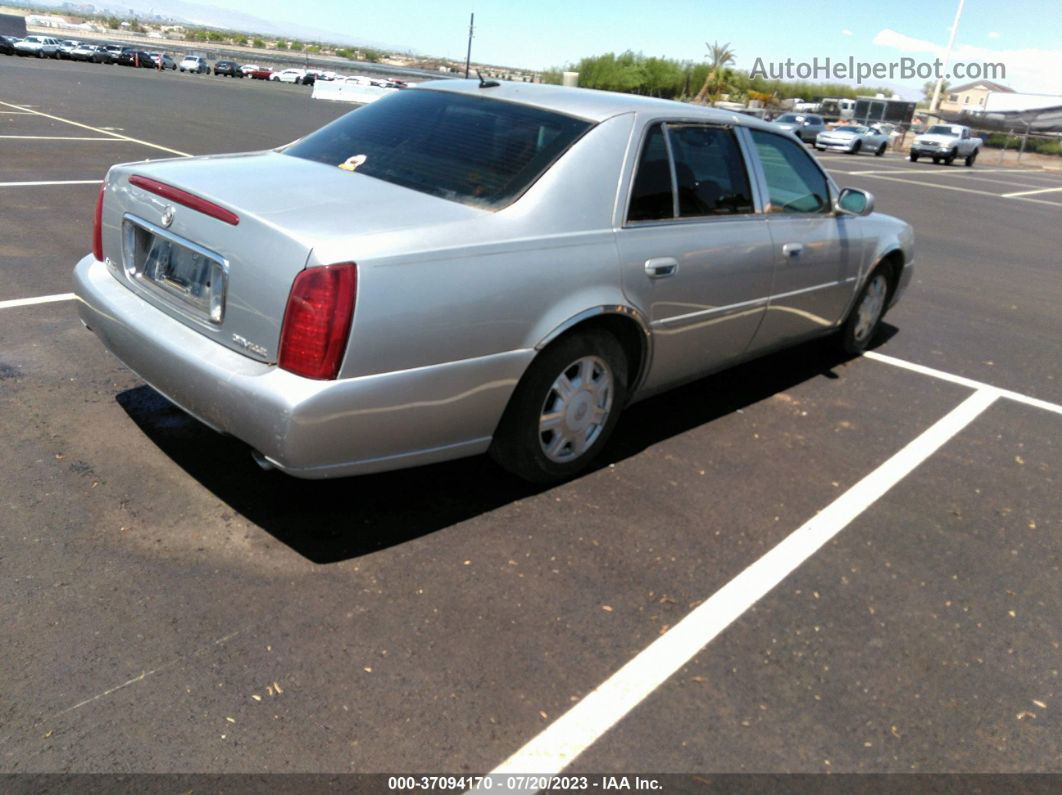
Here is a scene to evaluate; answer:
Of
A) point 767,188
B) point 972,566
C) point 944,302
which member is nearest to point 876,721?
point 972,566

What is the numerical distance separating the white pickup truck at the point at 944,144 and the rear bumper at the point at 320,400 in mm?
41775

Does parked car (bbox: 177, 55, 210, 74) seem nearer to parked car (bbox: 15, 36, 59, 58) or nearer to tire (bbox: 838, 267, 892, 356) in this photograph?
parked car (bbox: 15, 36, 59, 58)

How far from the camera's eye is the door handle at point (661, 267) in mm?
4027

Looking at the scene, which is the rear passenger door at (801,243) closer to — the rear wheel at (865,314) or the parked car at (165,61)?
the rear wheel at (865,314)

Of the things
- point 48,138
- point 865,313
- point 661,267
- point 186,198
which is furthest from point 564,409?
point 48,138

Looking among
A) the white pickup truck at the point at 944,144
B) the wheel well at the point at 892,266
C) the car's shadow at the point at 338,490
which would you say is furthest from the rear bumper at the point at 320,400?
the white pickup truck at the point at 944,144

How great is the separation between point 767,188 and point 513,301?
6.96 feet

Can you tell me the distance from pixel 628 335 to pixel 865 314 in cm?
300

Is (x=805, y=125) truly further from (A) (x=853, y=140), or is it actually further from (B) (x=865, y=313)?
(B) (x=865, y=313)

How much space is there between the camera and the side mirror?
5.51 meters

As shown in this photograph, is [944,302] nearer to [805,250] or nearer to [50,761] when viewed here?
[805,250]

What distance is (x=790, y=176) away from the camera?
5.19m

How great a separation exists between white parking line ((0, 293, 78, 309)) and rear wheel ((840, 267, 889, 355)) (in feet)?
16.4

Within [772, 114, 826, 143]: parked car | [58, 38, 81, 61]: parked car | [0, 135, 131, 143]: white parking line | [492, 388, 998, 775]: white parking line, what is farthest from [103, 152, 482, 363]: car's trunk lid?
[58, 38, 81, 61]: parked car
